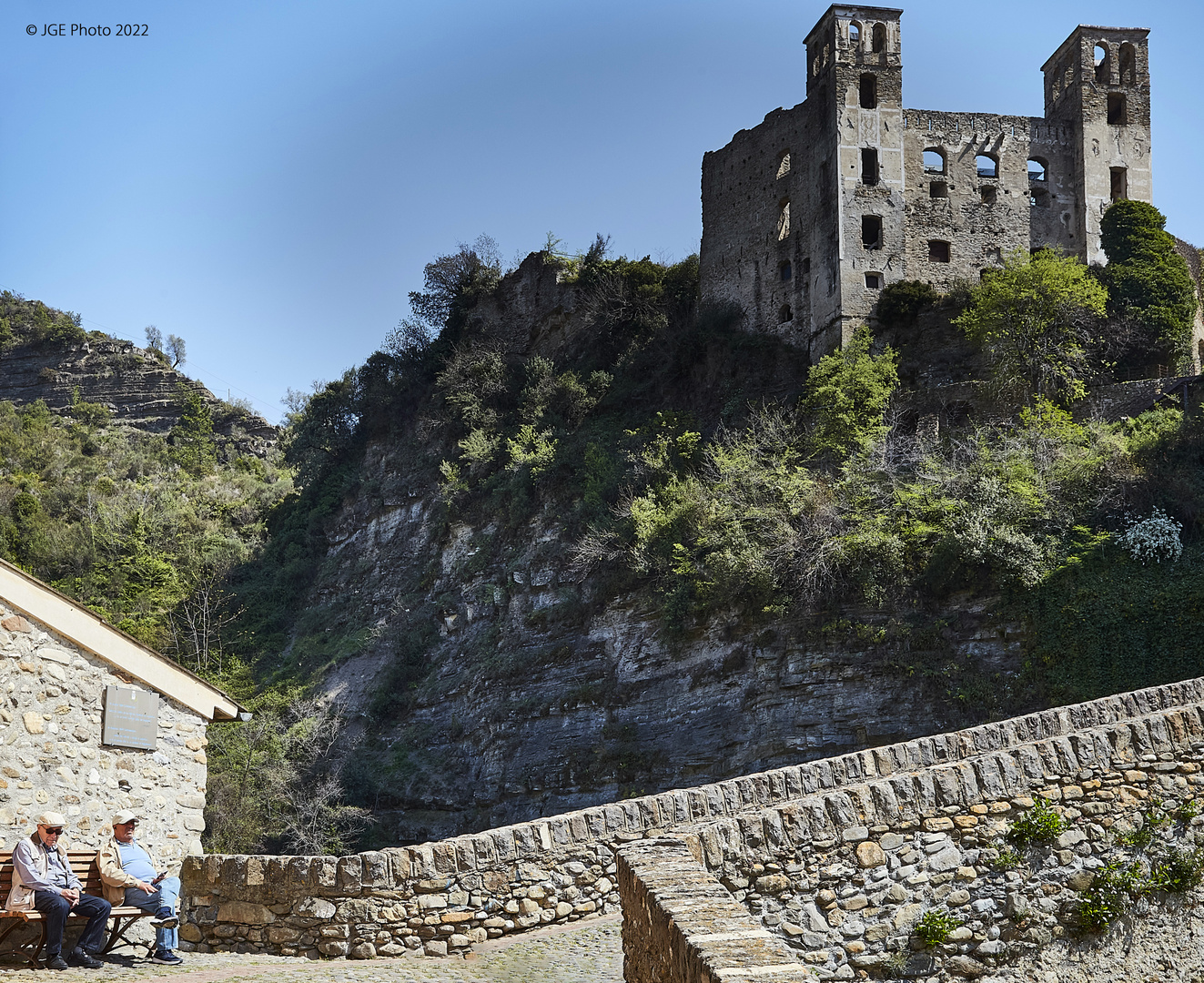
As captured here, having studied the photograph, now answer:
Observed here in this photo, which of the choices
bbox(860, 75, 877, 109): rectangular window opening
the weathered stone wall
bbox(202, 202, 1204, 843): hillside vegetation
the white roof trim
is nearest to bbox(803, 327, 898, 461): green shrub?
bbox(202, 202, 1204, 843): hillside vegetation

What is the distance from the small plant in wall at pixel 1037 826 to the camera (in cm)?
818

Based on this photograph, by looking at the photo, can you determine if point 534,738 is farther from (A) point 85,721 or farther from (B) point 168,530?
(B) point 168,530

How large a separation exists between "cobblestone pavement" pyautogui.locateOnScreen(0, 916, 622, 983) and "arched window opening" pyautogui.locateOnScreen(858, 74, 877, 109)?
30821mm

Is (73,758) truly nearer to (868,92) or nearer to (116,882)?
(116,882)

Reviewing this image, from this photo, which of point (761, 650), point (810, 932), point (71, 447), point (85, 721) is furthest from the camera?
point (71, 447)

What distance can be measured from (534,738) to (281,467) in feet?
122

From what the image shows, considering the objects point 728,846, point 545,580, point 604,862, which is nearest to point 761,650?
point 545,580

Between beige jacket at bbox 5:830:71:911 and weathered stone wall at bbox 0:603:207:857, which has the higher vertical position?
weathered stone wall at bbox 0:603:207:857

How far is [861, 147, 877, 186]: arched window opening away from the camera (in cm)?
3469

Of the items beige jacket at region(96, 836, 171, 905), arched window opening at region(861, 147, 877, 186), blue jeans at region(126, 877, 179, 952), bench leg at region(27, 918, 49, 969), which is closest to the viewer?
bench leg at region(27, 918, 49, 969)

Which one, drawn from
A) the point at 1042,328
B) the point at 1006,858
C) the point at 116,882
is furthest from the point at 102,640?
the point at 1042,328

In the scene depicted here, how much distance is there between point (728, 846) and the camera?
7895 mm

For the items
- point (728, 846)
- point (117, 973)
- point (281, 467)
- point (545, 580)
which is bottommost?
point (117, 973)

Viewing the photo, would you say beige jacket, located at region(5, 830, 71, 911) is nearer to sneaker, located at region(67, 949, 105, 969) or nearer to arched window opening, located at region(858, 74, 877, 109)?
sneaker, located at region(67, 949, 105, 969)
